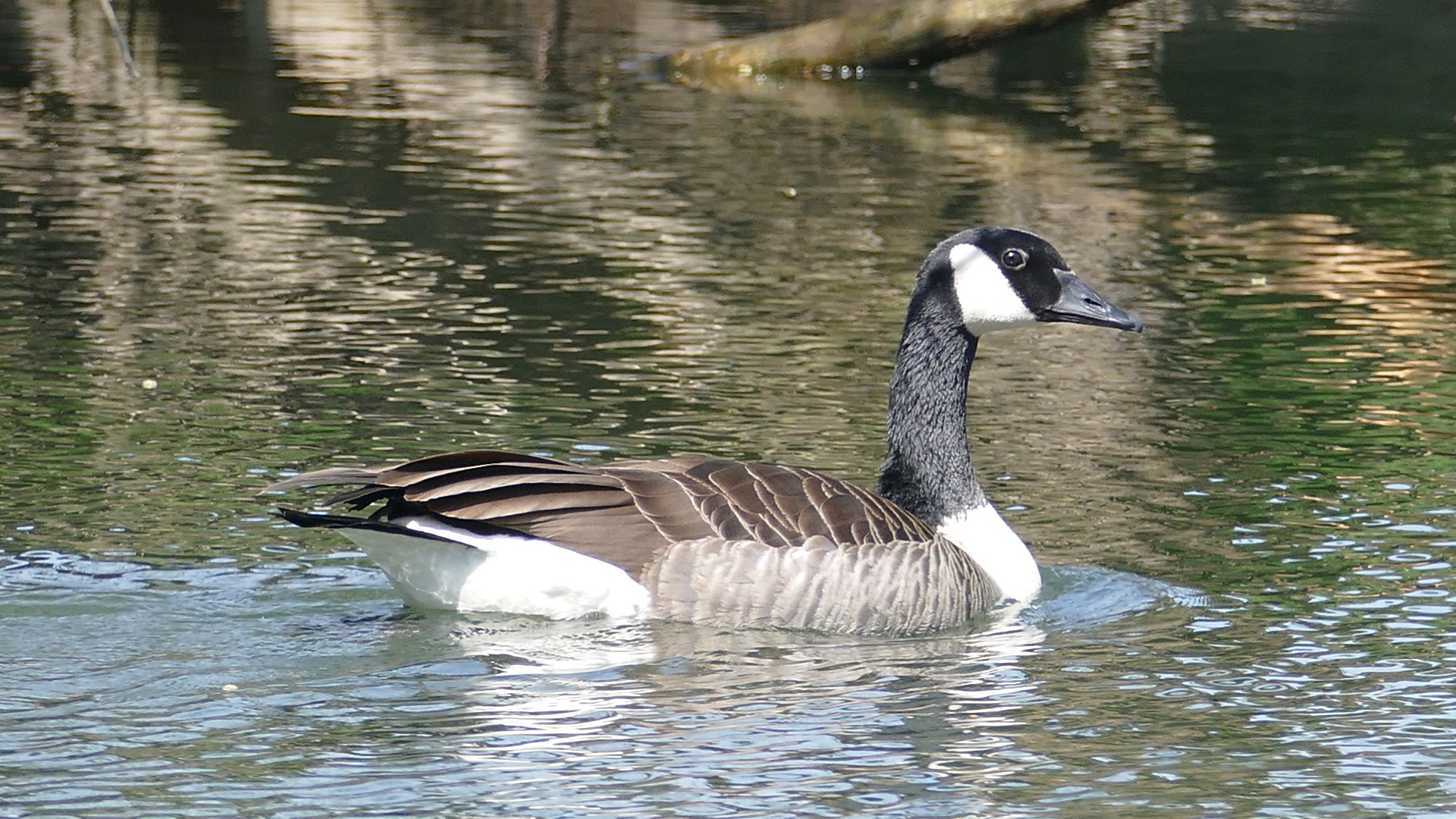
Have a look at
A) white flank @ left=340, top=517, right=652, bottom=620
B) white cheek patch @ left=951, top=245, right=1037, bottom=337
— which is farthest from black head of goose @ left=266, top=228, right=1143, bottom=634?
white cheek patch @ left=951, top=245, right=1037, bottom=337

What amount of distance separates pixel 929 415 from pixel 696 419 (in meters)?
2.34

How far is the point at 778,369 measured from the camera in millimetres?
12062

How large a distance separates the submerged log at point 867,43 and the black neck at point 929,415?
14.5m

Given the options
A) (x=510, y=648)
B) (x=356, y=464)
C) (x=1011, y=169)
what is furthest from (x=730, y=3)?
(x=510, y=648)

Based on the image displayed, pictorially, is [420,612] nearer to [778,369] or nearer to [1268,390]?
[778,369]

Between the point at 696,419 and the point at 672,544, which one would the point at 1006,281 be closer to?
the point at 672,544

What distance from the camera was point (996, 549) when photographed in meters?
8.38

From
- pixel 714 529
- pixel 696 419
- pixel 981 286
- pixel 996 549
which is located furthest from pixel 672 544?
pixel 696 419

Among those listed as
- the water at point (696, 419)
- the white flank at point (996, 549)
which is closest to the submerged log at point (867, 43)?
the water at point (696, 419)

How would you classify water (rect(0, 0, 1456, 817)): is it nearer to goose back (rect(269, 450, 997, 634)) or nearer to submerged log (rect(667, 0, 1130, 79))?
goose back (rect(269, 450, 997, 634))

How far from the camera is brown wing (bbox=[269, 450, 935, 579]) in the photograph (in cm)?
732

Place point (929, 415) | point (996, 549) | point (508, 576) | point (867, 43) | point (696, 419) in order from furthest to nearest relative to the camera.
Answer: point (867, 43), point (696, 419), point (929, 415), point (996, 549), point (508, 576)

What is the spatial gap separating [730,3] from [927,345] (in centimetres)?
2429

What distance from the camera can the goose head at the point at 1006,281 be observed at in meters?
8.70
